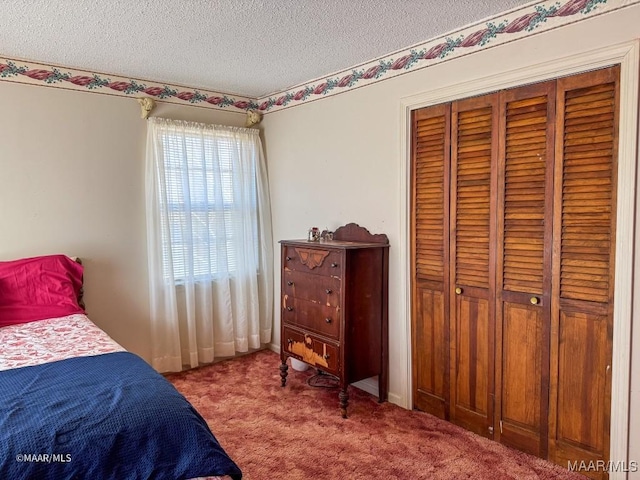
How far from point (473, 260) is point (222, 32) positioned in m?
1.94

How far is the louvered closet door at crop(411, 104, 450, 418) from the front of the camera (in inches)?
103

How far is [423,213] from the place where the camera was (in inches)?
107

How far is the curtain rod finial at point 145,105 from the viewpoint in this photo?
3240mm

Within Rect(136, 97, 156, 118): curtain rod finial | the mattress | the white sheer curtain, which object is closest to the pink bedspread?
the mattress

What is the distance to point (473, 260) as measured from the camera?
249cm

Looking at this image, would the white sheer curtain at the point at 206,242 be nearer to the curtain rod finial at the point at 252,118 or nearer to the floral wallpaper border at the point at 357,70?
the curtain rod finial at the point at 252,118

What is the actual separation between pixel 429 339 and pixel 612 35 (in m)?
1.87

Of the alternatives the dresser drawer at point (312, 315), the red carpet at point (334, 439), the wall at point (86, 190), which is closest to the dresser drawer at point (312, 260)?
the dresser drawer at point (312, 315)

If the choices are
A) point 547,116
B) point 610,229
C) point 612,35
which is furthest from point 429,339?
point 612,35

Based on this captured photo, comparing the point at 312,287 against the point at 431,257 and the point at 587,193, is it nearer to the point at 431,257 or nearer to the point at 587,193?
the point at 431,257

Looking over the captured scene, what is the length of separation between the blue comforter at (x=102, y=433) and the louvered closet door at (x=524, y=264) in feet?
5.39

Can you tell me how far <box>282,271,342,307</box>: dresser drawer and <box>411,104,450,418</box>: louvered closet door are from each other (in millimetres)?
531

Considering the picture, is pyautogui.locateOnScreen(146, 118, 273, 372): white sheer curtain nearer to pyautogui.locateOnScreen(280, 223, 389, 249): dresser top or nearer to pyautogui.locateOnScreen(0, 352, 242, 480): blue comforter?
pyautogui.locateOnScreen(280, 223, 389, 249): dresser top

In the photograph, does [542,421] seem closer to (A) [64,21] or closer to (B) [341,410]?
(B) [341,410]
